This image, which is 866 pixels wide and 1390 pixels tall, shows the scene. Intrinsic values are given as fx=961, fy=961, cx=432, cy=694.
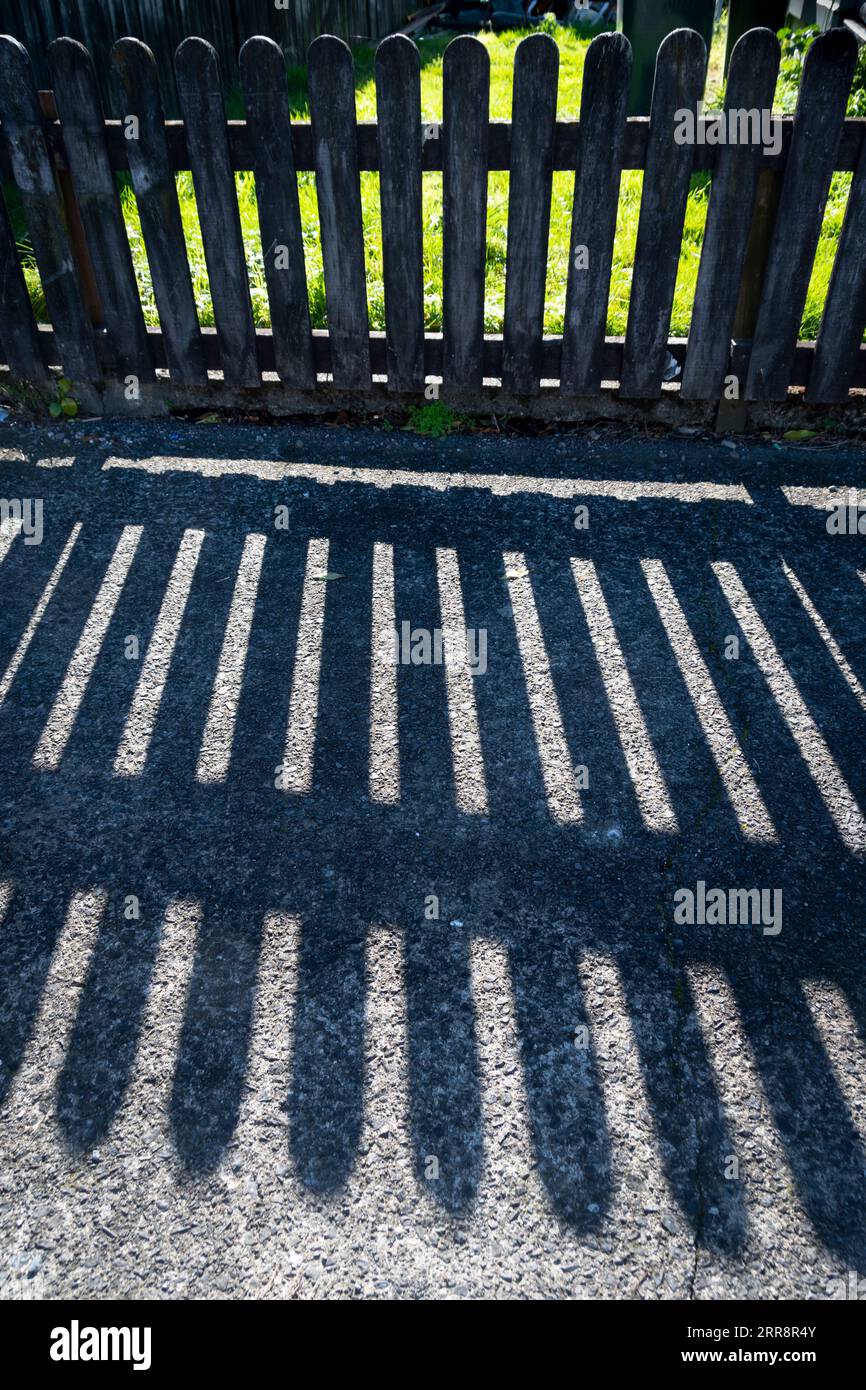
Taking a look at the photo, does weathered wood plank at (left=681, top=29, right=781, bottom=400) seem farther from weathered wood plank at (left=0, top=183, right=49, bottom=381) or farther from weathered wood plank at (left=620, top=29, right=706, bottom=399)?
weathered wood plank at (left=0, top=183, right=49, bottom=381)

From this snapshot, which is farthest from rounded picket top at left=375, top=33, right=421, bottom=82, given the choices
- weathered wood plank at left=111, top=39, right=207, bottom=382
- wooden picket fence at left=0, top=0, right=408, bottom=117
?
wooden picket fence at left=0, top=0, right=408, bottom=117

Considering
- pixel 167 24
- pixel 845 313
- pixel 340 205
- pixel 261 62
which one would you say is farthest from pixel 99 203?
pixel 167 24

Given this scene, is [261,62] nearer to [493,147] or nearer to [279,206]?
[279,206]

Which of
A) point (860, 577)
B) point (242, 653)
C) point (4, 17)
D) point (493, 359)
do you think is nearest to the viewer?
point (242, 653)

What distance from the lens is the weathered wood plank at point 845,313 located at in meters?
4.14

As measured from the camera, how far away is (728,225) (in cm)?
421

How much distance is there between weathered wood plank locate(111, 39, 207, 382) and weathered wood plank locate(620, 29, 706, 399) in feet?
6.96

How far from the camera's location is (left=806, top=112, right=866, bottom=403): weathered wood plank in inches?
163

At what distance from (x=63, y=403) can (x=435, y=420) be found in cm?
199
